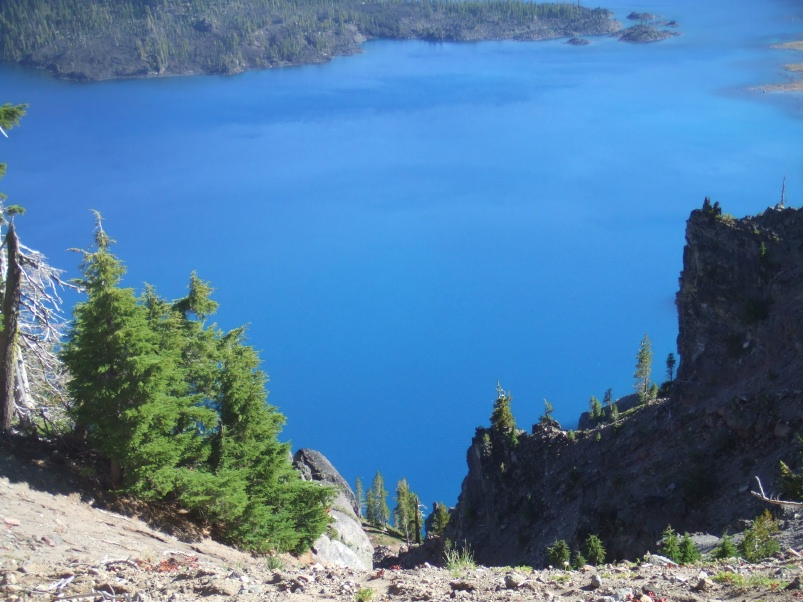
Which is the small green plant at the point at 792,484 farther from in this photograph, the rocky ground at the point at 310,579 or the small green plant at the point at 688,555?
the rocky ground at the point at 310,579

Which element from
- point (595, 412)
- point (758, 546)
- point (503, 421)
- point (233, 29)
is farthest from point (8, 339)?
point (233, 29)

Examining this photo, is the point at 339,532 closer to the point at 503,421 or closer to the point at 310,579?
the point at 503,421

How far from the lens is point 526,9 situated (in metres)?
139

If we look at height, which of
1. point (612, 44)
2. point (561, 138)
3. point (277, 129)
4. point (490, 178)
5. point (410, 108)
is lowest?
point (490, 178)

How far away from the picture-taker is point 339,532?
21375 mm

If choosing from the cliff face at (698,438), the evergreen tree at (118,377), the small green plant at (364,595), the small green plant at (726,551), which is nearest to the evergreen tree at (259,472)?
the evergreen tree at (118,377)

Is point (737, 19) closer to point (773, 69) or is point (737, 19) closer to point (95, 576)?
point (773, 69)

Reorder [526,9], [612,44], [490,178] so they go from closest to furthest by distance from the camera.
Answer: [490,178] → [612,44] → [526,9]

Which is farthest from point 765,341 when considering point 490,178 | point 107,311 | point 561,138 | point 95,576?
point 561,138

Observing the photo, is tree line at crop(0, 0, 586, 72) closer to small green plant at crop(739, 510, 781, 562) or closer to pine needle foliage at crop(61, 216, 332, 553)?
pine needle foliage at crop(61, 216, 332, 553)

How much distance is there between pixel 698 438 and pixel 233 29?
12378 centimetres

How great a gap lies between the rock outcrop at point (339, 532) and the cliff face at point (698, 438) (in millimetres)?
3972

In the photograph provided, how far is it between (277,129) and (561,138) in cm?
3190

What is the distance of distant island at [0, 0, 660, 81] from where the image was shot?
118 metres
